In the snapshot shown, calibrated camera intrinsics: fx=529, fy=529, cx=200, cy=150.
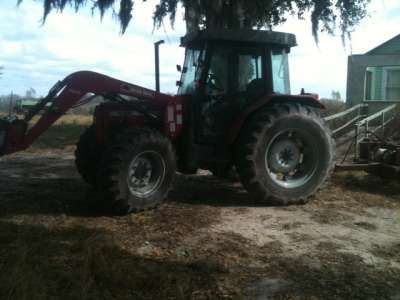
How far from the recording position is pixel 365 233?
19.3ft

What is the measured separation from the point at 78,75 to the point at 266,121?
247 centimetres

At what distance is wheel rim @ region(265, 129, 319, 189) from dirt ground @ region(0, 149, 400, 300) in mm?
435

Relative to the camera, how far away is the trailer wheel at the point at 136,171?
6113mm

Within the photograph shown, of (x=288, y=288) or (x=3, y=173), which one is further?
(x=3, y=173)

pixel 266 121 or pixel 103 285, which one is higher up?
pixel 266 121

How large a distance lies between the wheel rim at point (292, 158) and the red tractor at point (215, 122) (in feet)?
0.05

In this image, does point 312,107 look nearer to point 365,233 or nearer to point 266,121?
point 266,121

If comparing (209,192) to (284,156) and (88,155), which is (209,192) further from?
(88,155)

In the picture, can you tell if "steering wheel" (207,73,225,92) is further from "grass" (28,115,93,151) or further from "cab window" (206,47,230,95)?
"grass" (28,115,93,151)

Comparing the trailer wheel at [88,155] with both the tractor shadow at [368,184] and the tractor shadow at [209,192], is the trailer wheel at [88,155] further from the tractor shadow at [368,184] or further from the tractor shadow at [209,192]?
the tractor shadow at [368,184]

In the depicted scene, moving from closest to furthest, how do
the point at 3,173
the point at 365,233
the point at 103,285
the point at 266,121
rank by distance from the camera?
the point at 103,285, the point at 365,233, the point at 266,121, the point at 3,173

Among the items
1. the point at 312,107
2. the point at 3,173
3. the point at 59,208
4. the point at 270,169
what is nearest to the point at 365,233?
the point at 270,169

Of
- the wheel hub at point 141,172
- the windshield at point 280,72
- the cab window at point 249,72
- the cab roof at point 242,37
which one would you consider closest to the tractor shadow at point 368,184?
the windshield at point 280,72

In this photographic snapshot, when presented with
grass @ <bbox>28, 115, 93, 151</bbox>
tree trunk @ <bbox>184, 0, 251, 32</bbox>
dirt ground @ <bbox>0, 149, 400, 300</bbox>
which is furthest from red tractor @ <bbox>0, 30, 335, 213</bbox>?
grass @ <bbox>28, 115, 93, 151</bbox>
